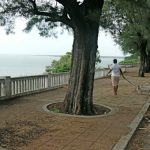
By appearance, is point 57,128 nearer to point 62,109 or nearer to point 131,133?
point 131,133

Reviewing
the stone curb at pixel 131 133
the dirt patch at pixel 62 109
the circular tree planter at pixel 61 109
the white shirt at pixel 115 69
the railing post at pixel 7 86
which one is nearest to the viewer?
the stone curb at pixel 131 133

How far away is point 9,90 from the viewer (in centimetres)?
1419

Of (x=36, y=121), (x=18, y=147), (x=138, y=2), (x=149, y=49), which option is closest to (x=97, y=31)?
(x=138, y=2)

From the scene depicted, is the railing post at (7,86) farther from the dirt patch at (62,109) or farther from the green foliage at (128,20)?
the green foliage at (128,20)

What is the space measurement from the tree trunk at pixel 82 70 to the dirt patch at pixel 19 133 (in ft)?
7.72

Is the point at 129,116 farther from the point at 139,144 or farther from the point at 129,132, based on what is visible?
the point at 139,144

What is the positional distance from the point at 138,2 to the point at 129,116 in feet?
A: 11.2

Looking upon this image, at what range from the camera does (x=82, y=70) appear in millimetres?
11844

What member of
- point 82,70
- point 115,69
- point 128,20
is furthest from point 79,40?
point 128,20

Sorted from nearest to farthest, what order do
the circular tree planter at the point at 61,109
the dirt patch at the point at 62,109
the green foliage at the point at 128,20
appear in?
the green foliage at the point at 128,20
the circular tree planter at the point at 61,109
the dirt patch at the point at 62,109

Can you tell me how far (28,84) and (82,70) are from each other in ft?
16.0

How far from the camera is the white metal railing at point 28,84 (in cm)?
1391

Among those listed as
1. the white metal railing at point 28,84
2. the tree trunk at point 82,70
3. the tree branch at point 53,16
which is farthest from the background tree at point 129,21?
the white metal railing at point 28,84

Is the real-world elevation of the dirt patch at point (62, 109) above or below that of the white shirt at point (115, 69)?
below
